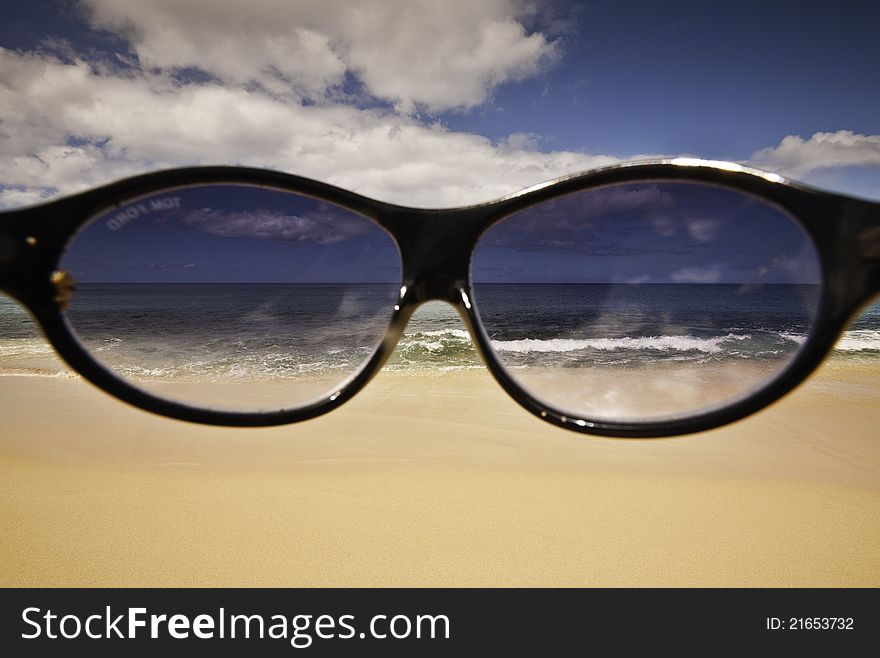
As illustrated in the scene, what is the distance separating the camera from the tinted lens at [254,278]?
708mm

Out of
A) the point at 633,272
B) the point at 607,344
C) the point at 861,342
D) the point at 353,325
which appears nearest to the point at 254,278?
the point at 353,325

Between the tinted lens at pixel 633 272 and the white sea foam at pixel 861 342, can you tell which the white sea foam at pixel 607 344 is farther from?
the white sea foam at pixel 861 342

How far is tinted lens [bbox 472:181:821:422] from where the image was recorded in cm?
71

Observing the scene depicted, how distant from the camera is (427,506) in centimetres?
158

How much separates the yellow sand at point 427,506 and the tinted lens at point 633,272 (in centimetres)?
45

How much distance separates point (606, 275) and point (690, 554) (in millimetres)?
819

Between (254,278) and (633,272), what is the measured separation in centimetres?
121

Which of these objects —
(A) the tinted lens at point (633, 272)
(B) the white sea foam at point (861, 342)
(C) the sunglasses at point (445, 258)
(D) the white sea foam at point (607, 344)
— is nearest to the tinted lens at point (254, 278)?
(C) the sunglasses at point (445, 258)

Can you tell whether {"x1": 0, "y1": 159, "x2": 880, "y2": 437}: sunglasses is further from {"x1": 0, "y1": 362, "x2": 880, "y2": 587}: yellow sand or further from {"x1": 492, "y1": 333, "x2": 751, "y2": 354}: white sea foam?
{"x1": 0, "y1": 362, "x2": 880, "y2": 587}: yellow sand

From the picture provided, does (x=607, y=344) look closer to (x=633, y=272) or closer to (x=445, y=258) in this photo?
(x=633, y=272)

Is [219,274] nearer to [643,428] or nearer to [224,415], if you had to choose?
[224,415]
